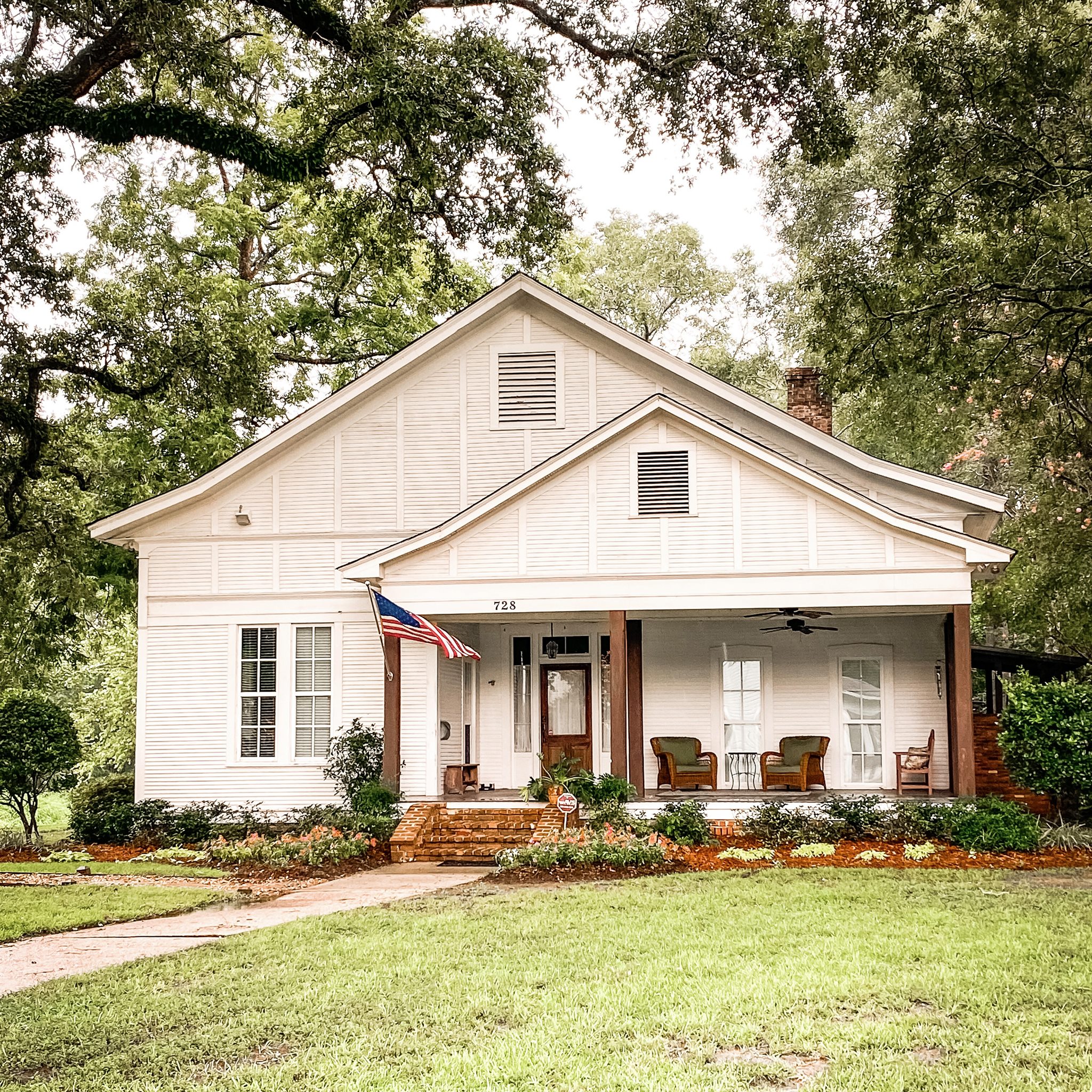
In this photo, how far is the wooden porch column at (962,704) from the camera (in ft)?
51.0

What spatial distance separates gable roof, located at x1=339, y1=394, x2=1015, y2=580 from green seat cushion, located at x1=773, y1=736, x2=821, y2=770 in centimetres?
379

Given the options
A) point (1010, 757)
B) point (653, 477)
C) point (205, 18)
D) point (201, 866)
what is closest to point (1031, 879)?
point (1010, 757)

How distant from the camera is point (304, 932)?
10.1m

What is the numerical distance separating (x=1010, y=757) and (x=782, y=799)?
306 centimetres

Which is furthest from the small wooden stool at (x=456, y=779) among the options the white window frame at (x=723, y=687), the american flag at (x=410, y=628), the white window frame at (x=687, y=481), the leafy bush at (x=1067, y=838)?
the leafy bush at (x=1067, y=838)

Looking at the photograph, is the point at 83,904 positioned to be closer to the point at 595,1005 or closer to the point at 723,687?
the point at 595,1005

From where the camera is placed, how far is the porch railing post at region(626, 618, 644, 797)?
16.4 m

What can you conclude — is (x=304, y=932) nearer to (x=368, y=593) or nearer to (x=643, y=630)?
(x=368, y=593)

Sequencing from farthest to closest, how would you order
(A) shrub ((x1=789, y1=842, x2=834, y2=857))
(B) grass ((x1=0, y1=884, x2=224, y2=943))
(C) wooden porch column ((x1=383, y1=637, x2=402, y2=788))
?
1. (C) wooden porch column ((x1=383, y1=637, x2=402, y2=788))
2. (A) shrub ((x1=789, y1=842, x2=834, y2=857))
3. (B) grass ((x1=0, y1=884, x2=224, y2=943))

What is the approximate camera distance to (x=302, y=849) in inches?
601

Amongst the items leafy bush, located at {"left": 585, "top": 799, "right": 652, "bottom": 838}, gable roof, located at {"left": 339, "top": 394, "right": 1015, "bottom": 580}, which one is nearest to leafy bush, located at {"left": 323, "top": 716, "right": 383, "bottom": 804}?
gable roof, located at {"left": 339, "top": 394, "right": 1015, "bottom": 580}

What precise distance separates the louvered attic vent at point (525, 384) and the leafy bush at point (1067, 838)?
973 centimetres

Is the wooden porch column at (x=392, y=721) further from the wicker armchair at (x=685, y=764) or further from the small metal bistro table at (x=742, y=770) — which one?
the small metal bistro table at (x=742, y=770)

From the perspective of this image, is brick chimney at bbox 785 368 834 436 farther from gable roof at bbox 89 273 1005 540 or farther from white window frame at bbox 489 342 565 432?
white window frame at bbox 489 342 565 432
